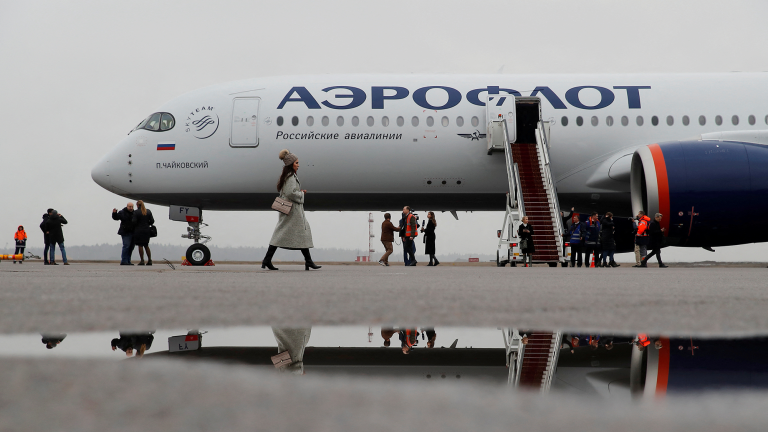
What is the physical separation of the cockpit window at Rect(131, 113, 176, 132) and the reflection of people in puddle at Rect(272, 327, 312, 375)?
11.5 metres

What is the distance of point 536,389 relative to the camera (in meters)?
1.09

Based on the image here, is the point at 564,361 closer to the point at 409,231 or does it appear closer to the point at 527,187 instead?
the point at 527,187

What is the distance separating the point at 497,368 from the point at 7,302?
2605mm

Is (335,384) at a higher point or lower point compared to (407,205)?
lower

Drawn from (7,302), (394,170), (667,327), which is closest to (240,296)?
(7,302)

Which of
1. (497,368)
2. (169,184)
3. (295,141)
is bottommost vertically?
(497,368)

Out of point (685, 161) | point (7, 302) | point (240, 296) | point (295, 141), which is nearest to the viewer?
point (7, 302)

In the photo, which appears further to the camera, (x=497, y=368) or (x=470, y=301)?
(x=470, y=301)

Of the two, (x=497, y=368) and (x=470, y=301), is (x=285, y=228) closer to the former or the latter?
(x=470, y=301)

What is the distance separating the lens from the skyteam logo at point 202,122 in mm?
12539

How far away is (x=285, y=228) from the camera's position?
315 inches

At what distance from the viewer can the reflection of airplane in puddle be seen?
1.15 m

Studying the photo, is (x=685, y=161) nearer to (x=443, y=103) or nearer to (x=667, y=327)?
(x=443, y=103)

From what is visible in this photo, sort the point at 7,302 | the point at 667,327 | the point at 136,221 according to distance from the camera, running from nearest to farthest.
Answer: the point at 667,327 < the point at 7,302 < the point at 136,221
